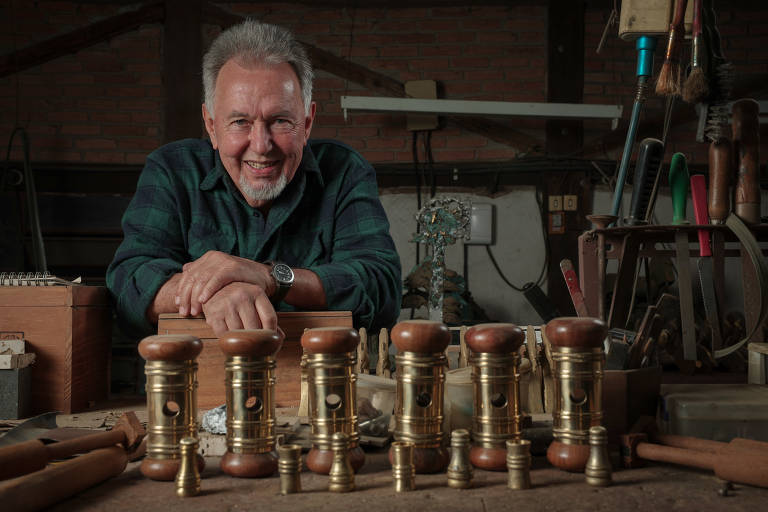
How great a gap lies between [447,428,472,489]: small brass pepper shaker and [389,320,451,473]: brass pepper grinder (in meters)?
0.06

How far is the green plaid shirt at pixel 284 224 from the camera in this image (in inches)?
73.3

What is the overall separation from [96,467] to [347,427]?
356 millimetres

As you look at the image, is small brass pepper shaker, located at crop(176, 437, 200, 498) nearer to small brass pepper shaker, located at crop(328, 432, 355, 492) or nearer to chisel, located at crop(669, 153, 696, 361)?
small brass pepper shaker, located at crop(328, 432, 355, 492)

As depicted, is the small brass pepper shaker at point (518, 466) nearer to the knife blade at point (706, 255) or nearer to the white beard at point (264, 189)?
the knife blade at point (706, 255)

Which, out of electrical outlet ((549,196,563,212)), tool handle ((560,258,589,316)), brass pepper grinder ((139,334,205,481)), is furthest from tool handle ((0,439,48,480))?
electrical outlet ((549,196,563,212))

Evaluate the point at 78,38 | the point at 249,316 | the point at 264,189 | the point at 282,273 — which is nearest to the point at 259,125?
the point at 264,189

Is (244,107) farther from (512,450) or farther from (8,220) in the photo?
(8,220)

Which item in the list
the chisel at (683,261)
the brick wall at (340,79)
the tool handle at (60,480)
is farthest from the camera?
the brick wall at (340,79)

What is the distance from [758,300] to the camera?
5.07 ft

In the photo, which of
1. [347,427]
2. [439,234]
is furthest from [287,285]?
[439,234]

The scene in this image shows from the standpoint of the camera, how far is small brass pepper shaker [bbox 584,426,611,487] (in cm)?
91

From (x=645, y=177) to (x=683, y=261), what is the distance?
8.5 inches

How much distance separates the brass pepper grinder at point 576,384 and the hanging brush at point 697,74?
867mm

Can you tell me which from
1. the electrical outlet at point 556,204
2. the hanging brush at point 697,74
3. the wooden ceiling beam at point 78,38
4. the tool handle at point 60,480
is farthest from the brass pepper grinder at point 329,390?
the wooden ceiling beam at point 78,38
